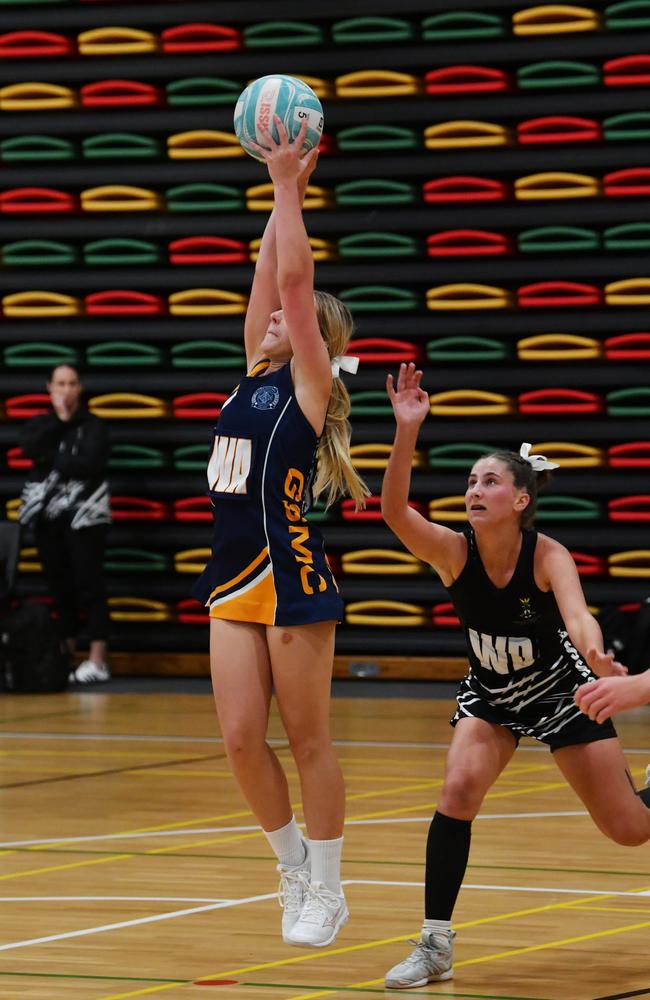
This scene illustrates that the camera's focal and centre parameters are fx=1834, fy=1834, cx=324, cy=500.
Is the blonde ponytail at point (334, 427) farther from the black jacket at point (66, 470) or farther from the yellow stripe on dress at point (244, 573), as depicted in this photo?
the black jacket at point (66, 470)

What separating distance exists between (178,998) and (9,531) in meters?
7.26

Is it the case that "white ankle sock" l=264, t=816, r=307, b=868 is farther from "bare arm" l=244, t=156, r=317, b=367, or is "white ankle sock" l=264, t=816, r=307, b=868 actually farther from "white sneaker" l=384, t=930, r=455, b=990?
"bare arm" l=244, t=156, r=317, b=367

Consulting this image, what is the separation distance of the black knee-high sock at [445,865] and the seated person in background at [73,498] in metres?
7.00

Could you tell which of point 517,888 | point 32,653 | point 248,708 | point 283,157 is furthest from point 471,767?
point 32,653

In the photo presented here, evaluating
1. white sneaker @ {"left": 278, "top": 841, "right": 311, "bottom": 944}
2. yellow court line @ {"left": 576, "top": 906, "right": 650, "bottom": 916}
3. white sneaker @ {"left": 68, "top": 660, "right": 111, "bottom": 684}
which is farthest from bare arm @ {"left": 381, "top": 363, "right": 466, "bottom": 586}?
white sneaker @ {"left": 68, "top": 660, "right": 111, "bottom": 684}

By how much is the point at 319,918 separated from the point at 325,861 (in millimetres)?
142

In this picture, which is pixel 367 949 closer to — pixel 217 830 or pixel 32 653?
pixel 217 830

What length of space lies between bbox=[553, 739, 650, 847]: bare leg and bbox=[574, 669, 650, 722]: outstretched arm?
1.82 ft

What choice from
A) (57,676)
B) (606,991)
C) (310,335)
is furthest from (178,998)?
(57,676)

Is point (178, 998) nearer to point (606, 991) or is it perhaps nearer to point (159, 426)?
point (606, 991)

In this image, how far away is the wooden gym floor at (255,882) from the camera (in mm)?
4445

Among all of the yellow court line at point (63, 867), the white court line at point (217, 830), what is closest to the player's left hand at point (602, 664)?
the yellow court line at point (63, 867)

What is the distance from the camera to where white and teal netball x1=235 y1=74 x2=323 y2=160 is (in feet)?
15.8

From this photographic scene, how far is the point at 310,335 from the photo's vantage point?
15.1ft
